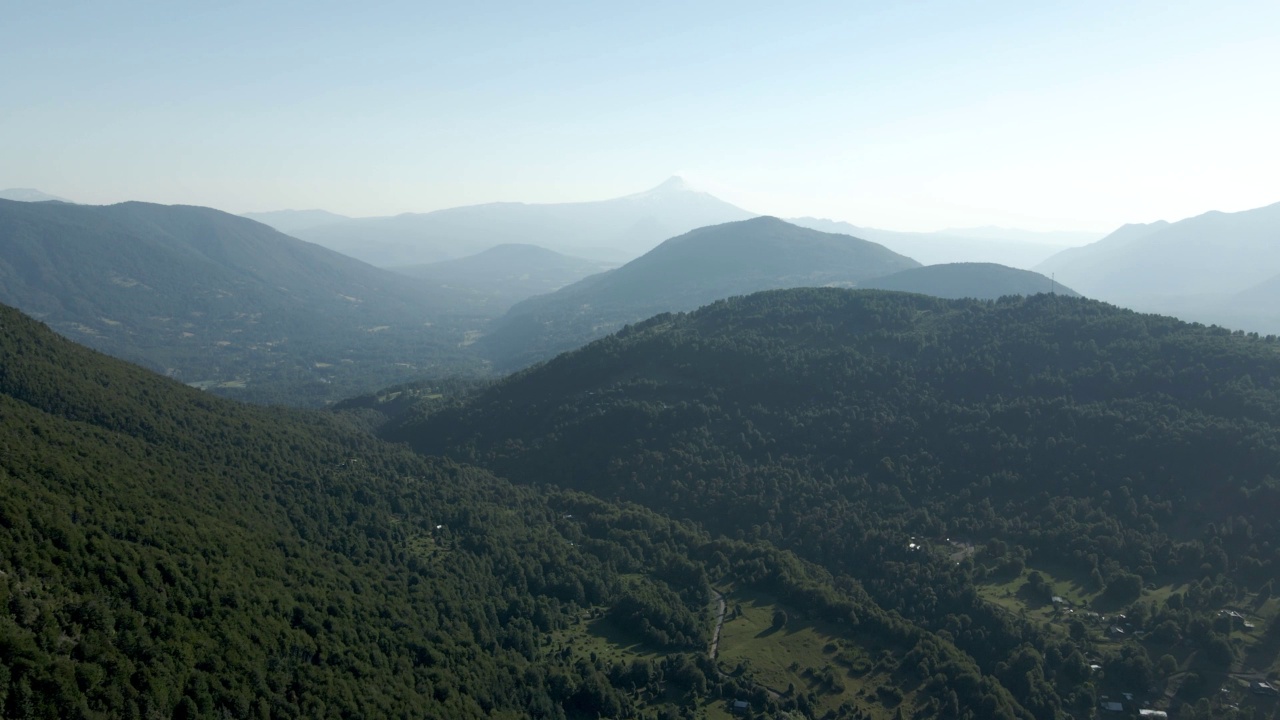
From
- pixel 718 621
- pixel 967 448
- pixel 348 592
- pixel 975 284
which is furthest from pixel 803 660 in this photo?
pixel 975 284

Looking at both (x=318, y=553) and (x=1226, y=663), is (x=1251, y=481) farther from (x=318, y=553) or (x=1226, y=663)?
(x=318, y=553)

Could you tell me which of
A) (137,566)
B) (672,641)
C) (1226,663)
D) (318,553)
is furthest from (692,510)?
(137,566)

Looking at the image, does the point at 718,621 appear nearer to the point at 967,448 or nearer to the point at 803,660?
the point at 803,660

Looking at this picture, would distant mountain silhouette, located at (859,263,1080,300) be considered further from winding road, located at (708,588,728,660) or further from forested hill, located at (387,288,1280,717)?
winding road, located at (708,588,728,660)

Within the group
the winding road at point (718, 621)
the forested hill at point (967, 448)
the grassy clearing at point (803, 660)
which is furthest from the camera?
the forested hill at point (967, 448)

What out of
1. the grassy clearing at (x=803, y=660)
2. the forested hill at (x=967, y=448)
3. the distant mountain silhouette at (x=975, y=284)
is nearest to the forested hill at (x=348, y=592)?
the grassy clearing at (x=803, y=660)

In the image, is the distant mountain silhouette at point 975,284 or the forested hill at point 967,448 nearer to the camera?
the forested hill at point 967,448

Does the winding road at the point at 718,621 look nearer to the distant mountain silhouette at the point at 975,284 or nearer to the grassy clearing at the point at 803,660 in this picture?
the grassy clearing at the point at 803,660
